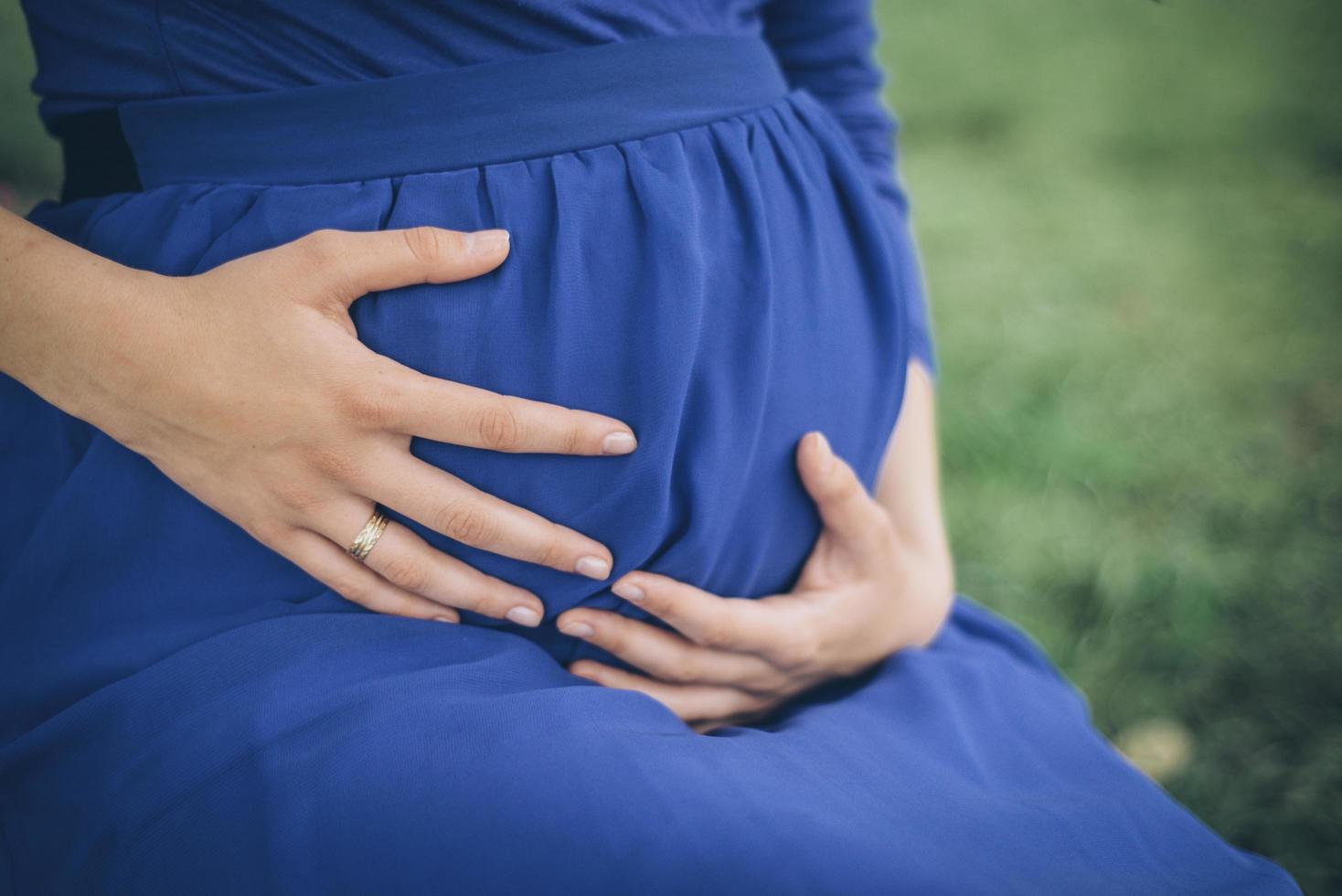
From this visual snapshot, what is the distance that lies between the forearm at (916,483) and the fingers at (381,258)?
1.76ft

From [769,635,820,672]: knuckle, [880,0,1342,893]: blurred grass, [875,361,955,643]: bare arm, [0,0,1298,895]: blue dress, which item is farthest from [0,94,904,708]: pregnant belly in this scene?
[880,0,1342,893]: blurred grass

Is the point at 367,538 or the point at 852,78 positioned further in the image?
the point at 852,78

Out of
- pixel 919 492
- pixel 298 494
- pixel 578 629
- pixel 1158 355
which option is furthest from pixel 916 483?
pixel 1158 355

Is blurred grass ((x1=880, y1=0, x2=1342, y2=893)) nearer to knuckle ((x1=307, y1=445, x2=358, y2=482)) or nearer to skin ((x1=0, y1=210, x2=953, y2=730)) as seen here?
skin ((x1=0, y1=210, x2=953, y2=730))

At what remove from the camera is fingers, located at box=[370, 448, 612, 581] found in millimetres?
683

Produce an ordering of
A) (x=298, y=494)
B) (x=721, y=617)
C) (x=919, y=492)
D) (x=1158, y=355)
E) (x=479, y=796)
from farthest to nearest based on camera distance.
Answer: (x=1158, y=355), (x=919, y=492), (x=721, y=617), (x=298, y=494), (x=479, y=796)

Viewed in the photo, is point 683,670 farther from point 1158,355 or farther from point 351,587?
point 1158,355

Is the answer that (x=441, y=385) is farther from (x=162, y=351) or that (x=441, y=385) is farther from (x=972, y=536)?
(x=972, y=536)

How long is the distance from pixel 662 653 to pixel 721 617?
0.06 m

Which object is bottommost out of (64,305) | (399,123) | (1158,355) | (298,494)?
(1158,355)

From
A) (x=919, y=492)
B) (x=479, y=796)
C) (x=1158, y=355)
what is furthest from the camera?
(x=1158, y=355)

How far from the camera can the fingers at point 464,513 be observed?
2.24ft

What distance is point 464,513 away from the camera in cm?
69

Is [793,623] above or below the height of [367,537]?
below
